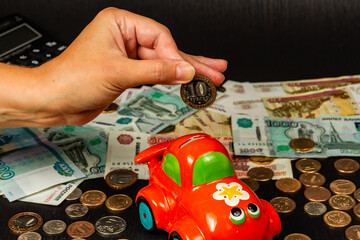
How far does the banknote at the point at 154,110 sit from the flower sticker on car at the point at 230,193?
0.56 metres

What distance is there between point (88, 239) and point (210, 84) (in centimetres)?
42

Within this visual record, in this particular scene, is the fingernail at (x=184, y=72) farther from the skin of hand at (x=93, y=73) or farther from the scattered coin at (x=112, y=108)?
the scattered coin at (x=112, y=108)

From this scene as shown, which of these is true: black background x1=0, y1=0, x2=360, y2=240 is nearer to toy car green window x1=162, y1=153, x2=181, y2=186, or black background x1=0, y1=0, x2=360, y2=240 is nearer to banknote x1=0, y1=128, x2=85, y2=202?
banknote x1=0, y1=128, x2=85, y2=202

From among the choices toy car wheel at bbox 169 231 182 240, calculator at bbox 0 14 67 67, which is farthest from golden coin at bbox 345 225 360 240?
calculator at bbox 0 14 67 67

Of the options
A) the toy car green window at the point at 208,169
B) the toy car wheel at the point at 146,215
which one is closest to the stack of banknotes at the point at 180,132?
the toy car wheel at the point at 146,215

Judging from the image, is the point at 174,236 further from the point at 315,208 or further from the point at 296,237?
the point at 315,208

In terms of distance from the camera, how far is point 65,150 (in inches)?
62.1

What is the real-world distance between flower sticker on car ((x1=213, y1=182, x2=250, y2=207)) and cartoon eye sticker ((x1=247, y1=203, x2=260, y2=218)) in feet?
0.07

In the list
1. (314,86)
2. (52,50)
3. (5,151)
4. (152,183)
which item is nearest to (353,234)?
(152,183)

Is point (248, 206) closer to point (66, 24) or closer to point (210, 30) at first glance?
point (210, 30)

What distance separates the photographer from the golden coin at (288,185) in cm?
142

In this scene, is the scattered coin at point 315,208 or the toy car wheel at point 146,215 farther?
the scattered coin at point 315,208

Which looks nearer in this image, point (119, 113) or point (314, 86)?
point (119, 113)

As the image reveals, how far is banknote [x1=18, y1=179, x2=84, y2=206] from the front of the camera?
1391mm
